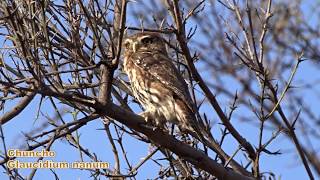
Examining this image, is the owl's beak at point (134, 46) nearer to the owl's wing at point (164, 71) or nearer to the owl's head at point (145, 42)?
the owl's head at point (145, 42)

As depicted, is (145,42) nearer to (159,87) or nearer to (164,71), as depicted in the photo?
(164,71)

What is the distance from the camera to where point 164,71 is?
6.18 m

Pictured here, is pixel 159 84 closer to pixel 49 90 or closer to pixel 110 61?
pixel 110 61

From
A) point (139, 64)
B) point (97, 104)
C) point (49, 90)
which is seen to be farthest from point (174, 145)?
point (139, 64)

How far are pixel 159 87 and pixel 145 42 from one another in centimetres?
109

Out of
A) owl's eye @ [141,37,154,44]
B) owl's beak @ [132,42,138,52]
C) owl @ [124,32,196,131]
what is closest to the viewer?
owl @ [124,32,196,131]

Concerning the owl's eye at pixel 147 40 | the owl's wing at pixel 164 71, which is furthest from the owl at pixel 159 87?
the owl's eye at pixel 147 40

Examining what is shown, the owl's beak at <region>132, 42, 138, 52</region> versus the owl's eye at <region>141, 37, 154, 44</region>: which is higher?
the owl's eye at <region>141, 37, 154, 44</region>

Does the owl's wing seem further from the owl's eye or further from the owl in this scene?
the owl's eye

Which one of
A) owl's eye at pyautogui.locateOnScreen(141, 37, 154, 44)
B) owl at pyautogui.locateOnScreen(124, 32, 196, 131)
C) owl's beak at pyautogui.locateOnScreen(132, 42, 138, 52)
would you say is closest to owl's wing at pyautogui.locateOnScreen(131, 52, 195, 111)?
owl at pyautogui.locateOnScreen(124, 32, 196, 131)

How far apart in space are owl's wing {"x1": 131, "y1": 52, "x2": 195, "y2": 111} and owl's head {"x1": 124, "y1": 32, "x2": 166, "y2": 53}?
202 millimetres

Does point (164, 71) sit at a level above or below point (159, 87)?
above

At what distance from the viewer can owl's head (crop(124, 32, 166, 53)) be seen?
6.88 meters

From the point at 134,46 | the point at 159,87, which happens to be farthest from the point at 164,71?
the point at 134,46
